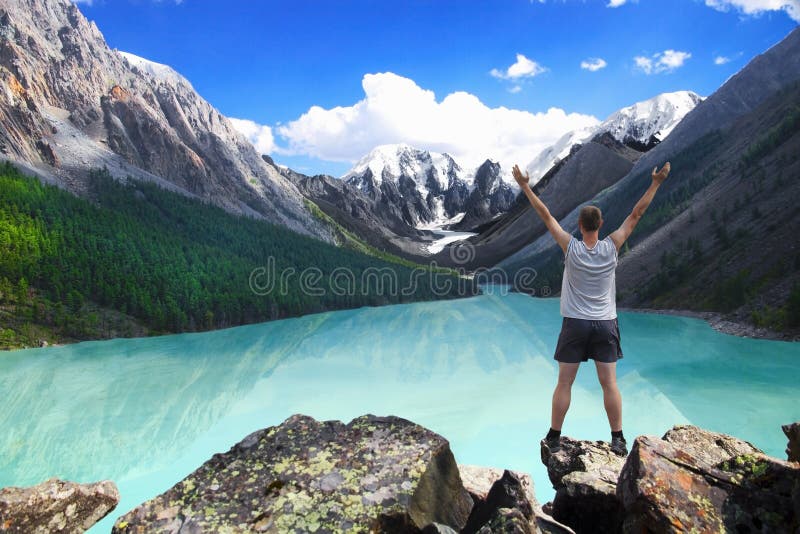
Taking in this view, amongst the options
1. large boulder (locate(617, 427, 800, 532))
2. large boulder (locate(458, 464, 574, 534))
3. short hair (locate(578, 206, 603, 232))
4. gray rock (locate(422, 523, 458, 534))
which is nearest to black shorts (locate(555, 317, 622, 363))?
short hair (locate(578, 206, 603, 232))

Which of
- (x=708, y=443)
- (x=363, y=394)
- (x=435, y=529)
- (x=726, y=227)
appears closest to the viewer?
(x=435, y=529)

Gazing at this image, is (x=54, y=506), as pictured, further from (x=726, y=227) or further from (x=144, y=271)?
(x=144, y=271)

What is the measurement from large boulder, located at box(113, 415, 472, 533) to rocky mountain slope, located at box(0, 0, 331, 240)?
97477mm

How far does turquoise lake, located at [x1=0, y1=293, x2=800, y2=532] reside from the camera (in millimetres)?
14520

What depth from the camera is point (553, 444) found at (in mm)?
6309

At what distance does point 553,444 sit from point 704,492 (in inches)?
112

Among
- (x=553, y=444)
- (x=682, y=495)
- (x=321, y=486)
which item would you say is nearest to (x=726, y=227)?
(x=553, y=444)

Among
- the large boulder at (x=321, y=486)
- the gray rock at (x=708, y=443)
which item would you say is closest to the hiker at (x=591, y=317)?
the gray rock at (x=708, y=443)

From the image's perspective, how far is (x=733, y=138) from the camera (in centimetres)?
8375

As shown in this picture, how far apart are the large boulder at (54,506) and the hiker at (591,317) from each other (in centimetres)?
521

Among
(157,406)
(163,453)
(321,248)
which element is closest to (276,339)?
(157,406)

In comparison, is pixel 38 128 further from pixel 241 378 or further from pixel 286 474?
pixel 286 474

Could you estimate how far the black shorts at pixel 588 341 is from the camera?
6.12m

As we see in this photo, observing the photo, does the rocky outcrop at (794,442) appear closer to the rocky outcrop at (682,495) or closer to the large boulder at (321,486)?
the rocky outcrop at (682,495)
